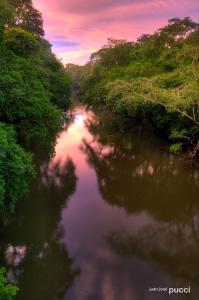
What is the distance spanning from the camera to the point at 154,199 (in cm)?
1783

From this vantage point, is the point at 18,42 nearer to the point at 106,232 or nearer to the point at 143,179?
the point at 143,179

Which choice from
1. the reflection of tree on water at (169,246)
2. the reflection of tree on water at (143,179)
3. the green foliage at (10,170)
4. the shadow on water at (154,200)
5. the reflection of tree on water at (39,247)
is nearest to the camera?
the green foliage at (10,170)

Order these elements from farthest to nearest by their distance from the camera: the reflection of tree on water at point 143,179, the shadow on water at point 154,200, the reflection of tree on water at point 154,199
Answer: the reflection of tree on water at point 143,179 < the reflection of tree on water at point 154,199 < the shadow on water at point 154,200

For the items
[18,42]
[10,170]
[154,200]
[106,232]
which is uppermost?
[18,42]

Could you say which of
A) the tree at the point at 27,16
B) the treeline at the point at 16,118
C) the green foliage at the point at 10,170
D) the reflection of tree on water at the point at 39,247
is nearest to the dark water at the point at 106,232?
the reflection of tree on water at the point at 39,247

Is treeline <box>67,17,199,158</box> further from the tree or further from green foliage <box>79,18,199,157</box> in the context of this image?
the tree

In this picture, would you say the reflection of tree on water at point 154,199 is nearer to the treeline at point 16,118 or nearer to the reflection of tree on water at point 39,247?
the reflection of tree on water at point 39,247

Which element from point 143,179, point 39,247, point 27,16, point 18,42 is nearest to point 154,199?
point 143,179

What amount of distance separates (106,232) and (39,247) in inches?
127

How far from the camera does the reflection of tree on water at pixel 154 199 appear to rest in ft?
41.8

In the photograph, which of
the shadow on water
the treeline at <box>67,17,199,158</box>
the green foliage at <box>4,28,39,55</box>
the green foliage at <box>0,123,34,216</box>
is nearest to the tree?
the treeline at <box>67,17,199,158</box>

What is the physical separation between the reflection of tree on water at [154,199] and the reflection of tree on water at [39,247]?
2.54 m

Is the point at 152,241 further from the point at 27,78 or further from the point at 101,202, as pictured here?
the point at 27,78

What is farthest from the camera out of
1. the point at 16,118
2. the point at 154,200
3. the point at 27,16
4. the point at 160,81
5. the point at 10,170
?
the point at 27,16
